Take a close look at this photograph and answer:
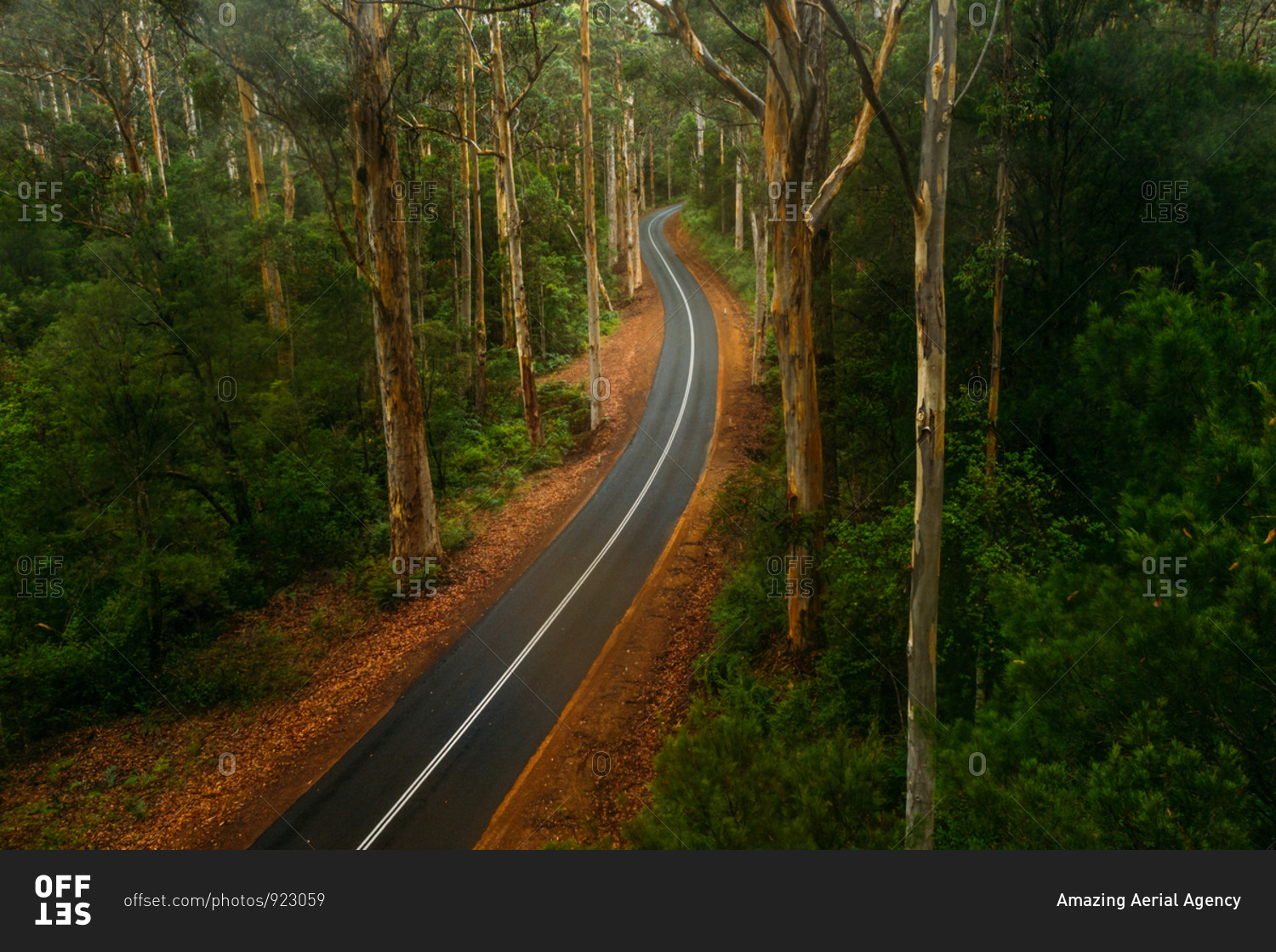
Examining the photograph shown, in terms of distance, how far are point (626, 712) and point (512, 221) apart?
Answer: 1513 centimetres

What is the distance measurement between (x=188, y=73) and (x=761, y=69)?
17.8m

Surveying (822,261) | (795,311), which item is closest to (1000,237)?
(822,261)

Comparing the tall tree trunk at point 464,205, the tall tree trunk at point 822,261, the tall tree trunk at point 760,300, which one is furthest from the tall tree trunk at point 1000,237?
the tall tree trunk at point 464,205

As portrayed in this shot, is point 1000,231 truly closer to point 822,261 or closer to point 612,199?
point 822,261

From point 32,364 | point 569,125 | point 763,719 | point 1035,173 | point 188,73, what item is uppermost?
point 569,125

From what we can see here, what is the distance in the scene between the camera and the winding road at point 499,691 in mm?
A: 9977

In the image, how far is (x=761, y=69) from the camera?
61.1 feet

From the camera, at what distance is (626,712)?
1226 cm

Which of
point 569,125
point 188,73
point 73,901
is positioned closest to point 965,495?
point 73,901

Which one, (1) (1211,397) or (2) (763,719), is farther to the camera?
(2) (763,719)

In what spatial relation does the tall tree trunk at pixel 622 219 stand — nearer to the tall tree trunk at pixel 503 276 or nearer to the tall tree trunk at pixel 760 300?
the tall tree trunk at pixel 503 276

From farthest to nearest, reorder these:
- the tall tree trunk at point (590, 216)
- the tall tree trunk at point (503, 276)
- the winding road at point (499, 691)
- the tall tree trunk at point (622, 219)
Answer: the tall tree trunk at point (622, 219)
the tall tree trunk at point (503, 276)
the tall tree trunk at point (590, 216)
the winding road at point (499, 691)

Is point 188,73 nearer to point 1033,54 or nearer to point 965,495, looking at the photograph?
point 1033,54

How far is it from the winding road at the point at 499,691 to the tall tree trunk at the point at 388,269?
314 centimetres
